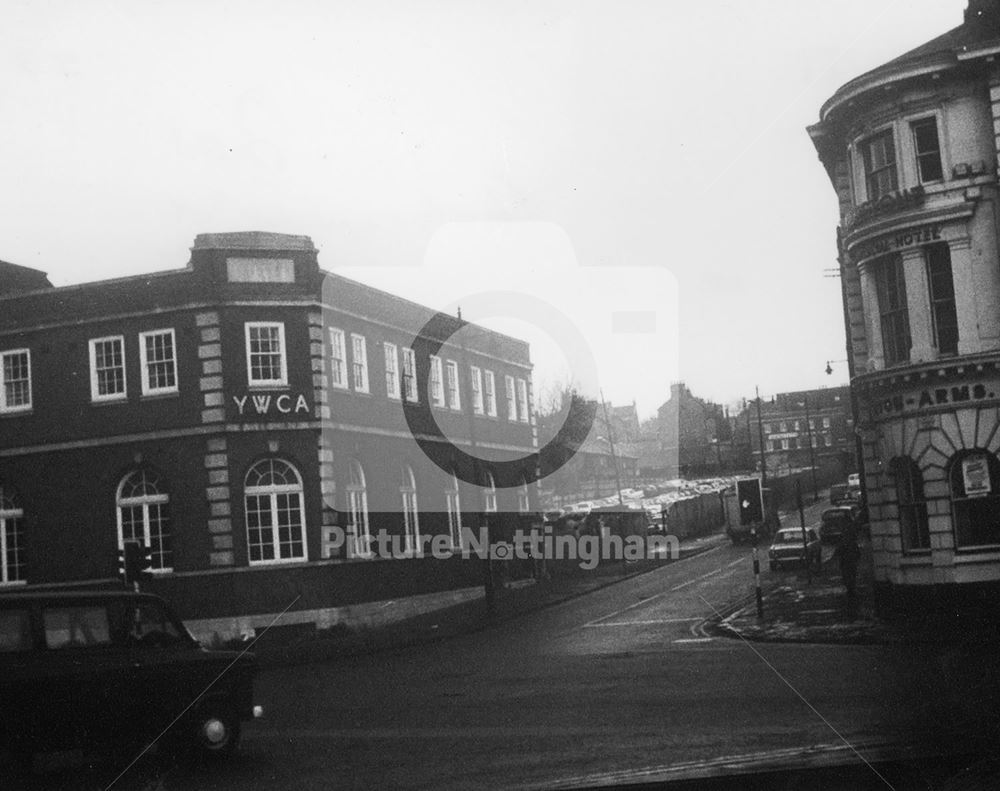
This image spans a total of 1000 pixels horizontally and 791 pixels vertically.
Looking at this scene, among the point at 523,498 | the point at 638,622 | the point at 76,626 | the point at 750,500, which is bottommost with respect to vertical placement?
the point at 638,622

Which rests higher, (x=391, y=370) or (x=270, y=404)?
(x=391, y=370)

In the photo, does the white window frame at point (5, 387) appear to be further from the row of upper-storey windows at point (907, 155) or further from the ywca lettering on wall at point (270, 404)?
the row of upper-storey windows at point (907, 155)

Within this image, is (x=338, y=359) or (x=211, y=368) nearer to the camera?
(x=211, y=368)

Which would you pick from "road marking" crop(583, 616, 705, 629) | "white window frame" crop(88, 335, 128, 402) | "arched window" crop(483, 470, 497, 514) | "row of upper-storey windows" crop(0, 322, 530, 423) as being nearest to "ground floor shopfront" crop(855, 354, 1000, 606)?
"road marking" crop(583, 616, 705, 629)

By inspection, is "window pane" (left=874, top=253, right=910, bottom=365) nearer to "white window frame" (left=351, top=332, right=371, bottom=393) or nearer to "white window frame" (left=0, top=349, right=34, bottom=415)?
"white window frame" (left=351, top=332, right=371, bottom=393)

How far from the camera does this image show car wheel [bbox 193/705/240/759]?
44.7 feet

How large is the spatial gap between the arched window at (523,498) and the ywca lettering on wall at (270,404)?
1826 centimetres

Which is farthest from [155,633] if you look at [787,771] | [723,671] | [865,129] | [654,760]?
[865,129]

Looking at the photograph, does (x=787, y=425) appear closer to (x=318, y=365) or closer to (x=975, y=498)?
(x=318, y=365)

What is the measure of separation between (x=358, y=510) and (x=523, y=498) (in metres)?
15.7

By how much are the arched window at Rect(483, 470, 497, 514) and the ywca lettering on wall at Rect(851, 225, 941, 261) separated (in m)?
23.0

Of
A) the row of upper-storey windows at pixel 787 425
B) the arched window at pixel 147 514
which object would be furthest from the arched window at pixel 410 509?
the row of upper-storey windows at pixel 787 425

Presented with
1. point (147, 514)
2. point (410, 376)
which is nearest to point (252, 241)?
point (147, 514)

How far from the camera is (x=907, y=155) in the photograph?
86.6 ft
